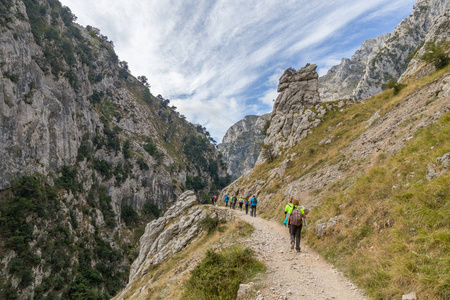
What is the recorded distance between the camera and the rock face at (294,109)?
43562 mm

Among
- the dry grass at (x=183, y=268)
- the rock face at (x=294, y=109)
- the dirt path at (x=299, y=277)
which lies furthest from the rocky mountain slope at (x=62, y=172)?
the dirt path at (x=299, y=277)

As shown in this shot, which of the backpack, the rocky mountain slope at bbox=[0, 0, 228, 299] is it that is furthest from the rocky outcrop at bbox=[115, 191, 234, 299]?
the rocky mountain slope at bbox=[0, 0, 228, 299]

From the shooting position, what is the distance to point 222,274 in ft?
25.2

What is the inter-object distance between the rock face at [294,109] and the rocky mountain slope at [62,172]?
66.6 metres

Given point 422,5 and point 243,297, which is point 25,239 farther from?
point 422,5

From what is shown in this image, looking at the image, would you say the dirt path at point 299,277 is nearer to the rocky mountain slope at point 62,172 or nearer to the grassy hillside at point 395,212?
the grassy hillside at point 395,212

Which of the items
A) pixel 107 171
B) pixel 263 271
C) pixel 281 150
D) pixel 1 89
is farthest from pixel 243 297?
pixel 107 171

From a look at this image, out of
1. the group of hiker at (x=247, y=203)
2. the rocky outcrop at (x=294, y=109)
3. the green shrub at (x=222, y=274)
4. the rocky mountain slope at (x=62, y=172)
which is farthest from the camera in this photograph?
the rocky mountain slope at (x=62, y=172)

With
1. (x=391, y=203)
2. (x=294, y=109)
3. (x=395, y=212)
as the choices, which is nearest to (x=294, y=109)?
(x=294, y=109)

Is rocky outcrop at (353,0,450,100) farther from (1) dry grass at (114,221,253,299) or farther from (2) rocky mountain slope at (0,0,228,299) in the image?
(1) dry grass at (114,221,253,299)

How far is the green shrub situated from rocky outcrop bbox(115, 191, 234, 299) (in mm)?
13607

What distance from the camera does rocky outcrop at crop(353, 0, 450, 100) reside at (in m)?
140

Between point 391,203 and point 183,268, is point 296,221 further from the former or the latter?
point 183,268

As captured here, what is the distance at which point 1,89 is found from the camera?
5553 cm
